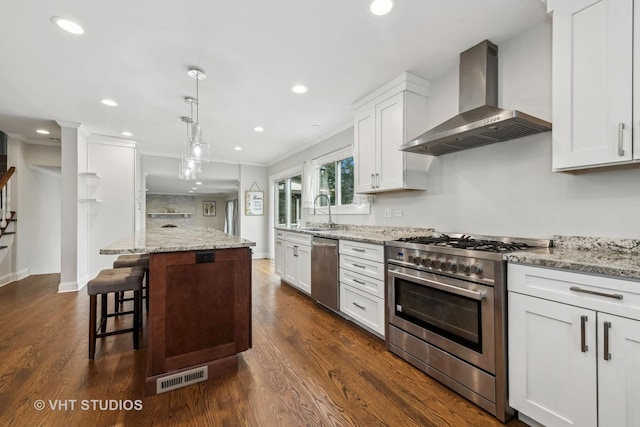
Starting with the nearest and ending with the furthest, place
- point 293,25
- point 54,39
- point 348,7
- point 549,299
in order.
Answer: point 549,299 → point 348,7 → point 293,25 → point 54,39

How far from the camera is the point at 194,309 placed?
6.15ft

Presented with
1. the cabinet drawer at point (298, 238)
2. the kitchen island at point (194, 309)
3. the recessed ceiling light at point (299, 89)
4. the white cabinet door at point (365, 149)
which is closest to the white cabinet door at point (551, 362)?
the kitchen island at point (194, 309)

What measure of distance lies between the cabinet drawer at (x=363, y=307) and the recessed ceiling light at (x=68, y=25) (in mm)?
3055

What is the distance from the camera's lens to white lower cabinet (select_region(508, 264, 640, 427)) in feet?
3.79

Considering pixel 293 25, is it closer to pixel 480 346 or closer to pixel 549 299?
pixel 549 299

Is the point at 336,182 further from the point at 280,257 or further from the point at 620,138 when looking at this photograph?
the point at 620,138

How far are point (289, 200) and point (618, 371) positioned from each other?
5.70 metres

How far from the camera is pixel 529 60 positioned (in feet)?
6.72

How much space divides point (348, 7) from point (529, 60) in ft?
4.64

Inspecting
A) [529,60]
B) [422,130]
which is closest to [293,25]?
[422,130]

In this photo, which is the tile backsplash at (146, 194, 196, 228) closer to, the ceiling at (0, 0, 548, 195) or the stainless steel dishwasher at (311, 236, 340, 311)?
the ceiling at (0, 0, 548, 195)

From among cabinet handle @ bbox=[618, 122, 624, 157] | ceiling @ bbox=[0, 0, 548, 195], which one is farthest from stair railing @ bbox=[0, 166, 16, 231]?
cabinet handle @ bbox=[618, 122, 624, 157]

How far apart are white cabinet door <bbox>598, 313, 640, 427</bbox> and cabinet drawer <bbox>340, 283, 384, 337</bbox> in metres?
1.40

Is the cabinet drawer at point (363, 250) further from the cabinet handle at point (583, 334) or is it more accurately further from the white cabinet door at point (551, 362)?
the cabinet handle at point (583, 334)
